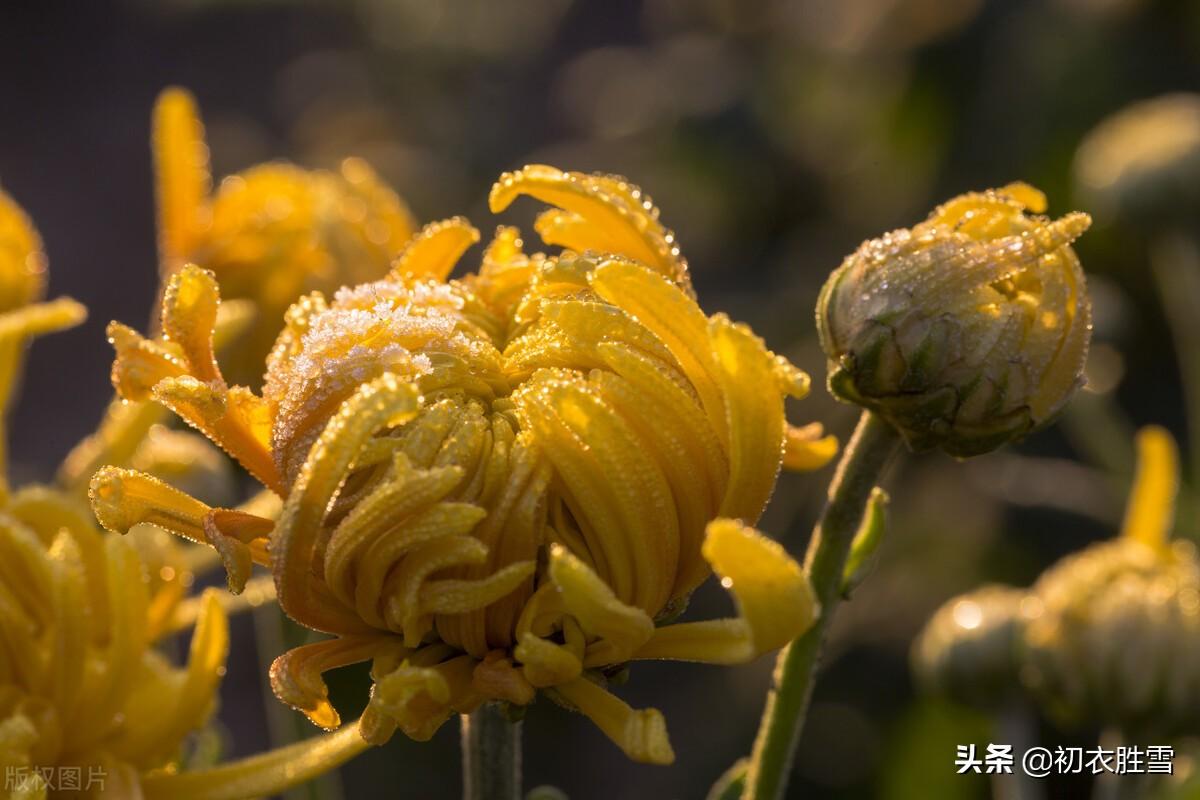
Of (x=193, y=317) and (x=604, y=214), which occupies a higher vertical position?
(x=604, y=214)

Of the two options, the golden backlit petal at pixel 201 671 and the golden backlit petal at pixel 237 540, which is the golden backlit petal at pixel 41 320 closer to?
the golden backlit petal at pixel 201 671

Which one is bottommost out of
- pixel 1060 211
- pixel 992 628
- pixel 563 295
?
pixel 563 295

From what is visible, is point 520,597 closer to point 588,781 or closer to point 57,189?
point 588,781

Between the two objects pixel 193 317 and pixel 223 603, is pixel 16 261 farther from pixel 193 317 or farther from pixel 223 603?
pixel 193 317

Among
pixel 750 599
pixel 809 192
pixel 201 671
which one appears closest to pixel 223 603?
pixel 201 671

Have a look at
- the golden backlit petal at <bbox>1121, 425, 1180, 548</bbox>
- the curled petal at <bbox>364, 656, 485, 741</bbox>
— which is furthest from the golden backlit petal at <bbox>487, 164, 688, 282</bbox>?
the golden backlit petal at <bbox>1121, 425, 1180, 548</bbox>

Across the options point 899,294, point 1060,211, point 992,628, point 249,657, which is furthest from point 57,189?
point 899,294
